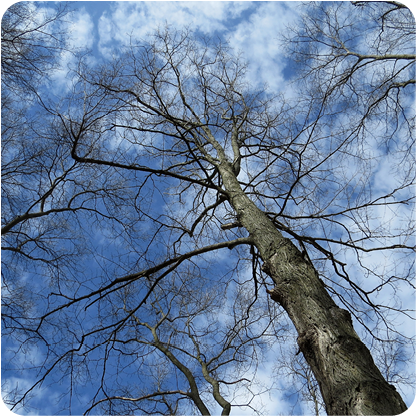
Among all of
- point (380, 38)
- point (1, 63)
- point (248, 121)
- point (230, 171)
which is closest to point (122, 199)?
point (230, 171)

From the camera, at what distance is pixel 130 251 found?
4.06 m

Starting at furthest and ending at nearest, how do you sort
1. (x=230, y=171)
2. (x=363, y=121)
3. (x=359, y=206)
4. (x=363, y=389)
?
(x=230, y=171) → (x=363, y=121) → (x=359, y=206) → (x=363, y=389)

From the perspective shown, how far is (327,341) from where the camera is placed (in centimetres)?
220

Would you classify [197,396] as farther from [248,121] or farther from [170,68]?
[170,68]

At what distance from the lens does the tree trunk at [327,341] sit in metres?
1.88

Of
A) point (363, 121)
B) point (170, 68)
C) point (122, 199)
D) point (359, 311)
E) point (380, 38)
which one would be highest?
point (170, 68)

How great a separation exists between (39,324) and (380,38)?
16.1 feet

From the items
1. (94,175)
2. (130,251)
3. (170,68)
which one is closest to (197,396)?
(130,251)

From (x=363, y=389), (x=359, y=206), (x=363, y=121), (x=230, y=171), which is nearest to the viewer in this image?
(x=363, y=389)

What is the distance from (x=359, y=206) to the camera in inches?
155

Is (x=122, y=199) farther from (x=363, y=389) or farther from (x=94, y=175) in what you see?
(x=363, y=389)

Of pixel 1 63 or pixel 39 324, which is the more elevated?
pixel 1 63

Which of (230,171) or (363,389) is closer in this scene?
(363,389)

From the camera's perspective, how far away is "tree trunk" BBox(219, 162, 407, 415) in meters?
1.88
